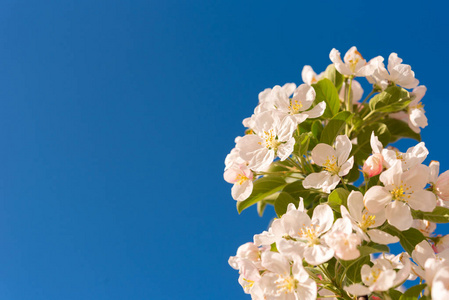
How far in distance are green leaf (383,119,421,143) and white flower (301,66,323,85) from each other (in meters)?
0.48

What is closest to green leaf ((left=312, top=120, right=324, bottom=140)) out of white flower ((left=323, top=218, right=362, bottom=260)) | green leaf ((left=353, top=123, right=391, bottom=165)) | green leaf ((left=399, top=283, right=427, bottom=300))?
green leaf ((left=353, top=123, right=391, bottom=165))

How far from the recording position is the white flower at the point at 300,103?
1.67 metres

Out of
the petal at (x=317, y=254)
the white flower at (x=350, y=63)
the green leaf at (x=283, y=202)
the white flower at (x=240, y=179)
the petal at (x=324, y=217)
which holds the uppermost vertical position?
the white flower at (x=350, y=63)

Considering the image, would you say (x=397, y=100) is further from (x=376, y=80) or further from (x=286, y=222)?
(x=286, y=222)

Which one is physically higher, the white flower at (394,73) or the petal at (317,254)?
the white flower at (394,73)

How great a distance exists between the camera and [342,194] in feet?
4.34

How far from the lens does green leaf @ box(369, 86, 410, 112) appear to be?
69.7 inches

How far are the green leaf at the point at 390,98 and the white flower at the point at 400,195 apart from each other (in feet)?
1.93

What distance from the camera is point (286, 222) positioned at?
4.17ft

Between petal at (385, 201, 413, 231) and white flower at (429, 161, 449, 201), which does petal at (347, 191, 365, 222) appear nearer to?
petal at (385, 201, 413, 231)

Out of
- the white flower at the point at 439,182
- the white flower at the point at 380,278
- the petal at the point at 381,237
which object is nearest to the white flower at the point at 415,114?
the white flower at the point at 439,182

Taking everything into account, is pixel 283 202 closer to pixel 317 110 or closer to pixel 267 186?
pixel 267 186

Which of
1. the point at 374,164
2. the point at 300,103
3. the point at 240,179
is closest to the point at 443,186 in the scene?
the point at 374,164

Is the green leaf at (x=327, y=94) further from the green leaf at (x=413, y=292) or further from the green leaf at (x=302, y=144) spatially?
the green leaf at (x=413, y=292)
